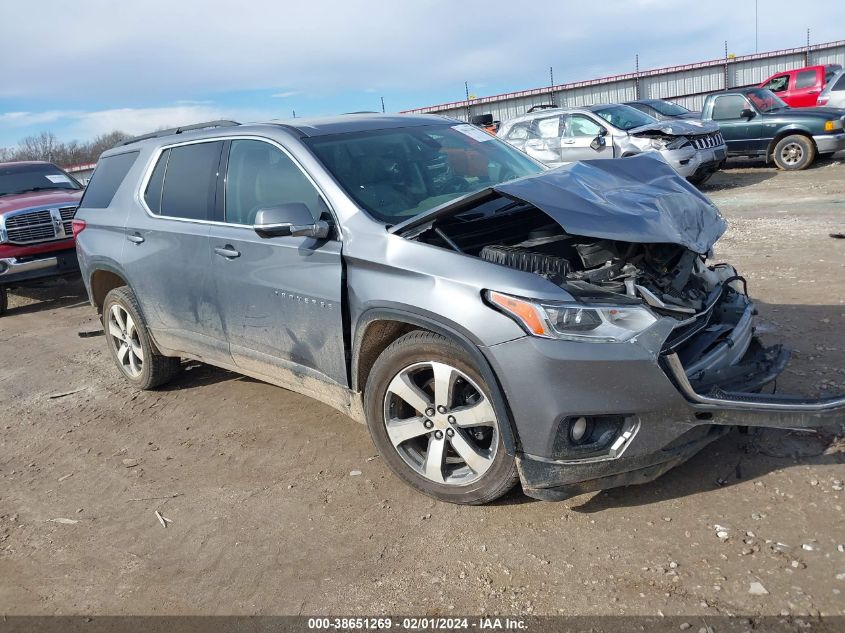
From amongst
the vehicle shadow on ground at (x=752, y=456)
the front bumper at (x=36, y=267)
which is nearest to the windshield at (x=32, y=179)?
the front bumper at (x=36, y=267)

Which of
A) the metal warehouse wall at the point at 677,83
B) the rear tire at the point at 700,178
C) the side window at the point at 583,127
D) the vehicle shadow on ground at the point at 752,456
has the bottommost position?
the vehicle shadow on ground at the point at 752,456

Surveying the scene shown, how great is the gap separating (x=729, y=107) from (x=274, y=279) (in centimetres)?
1386

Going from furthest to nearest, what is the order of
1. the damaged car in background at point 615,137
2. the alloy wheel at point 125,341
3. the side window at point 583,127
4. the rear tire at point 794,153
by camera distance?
the rear tire at point 794,153 → the side window at point 583,127 → the damaged car in background at point 615,137 → the alloy wheel at point 125,341

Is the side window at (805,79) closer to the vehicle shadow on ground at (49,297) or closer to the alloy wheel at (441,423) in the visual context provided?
the vehicle shadow on ground at (49,297)

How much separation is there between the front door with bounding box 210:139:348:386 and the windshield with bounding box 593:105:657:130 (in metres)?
10.6

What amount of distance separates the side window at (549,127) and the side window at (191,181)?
9.94 m

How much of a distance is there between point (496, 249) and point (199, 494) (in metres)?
2.15

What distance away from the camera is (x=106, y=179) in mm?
5734

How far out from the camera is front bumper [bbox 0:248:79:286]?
9375mm

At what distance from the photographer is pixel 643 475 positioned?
3.08 m

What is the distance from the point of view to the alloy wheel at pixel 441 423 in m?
3.27

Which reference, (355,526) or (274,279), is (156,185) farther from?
(355,526)

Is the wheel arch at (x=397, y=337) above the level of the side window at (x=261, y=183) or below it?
below

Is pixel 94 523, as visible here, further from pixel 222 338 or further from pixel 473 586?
pixel 473 586
